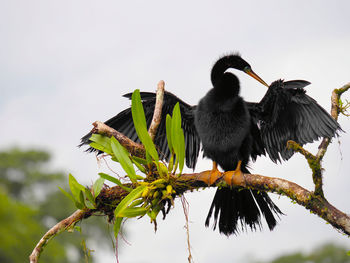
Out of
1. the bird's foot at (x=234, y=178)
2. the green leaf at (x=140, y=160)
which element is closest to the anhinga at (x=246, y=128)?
the bird's foot at (x=234, y=178)

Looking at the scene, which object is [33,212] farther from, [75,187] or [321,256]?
[75,187]

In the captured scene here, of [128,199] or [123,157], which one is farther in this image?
[123,157]

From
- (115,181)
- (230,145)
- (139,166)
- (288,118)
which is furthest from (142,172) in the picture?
(288,118)

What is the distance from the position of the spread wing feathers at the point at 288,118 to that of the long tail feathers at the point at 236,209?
58 centimetres

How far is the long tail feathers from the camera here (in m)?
4.14

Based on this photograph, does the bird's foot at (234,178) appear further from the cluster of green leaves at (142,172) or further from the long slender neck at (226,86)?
the long slender neck at (226,86)

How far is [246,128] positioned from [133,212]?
5.02ft

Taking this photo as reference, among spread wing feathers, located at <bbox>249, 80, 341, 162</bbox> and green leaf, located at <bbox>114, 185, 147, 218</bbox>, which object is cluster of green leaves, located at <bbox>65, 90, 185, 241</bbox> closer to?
green leaf, located at <bbox>114, 185, 147, 218</bbox>

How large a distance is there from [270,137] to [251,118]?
0.90 feet

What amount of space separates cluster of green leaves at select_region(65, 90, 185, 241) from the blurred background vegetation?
1975cm

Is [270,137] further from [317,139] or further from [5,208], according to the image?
[5,208]

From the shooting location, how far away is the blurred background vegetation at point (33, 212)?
23.0 meters

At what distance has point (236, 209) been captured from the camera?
418 cm

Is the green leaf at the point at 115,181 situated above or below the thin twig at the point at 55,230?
above
